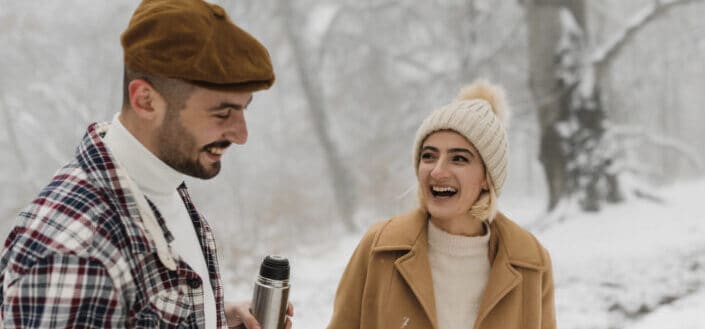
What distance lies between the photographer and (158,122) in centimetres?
121

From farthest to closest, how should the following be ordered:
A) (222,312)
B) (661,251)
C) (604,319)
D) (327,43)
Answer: (327,43) < (661,251) < (604,319) < (222,312)

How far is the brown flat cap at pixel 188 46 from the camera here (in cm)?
114

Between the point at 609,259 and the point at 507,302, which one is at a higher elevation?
the point at 507,302

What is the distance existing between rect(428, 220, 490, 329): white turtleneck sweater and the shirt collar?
1.05 metres

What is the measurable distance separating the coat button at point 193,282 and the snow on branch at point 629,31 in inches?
249

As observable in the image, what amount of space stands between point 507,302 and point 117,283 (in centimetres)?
131

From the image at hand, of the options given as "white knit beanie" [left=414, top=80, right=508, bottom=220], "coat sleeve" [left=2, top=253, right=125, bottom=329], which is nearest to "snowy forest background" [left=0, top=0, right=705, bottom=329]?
"white knit beanie" [left=414, top=80, right=508, bottom=220]

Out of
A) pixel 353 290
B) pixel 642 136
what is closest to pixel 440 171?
pixel 353 290

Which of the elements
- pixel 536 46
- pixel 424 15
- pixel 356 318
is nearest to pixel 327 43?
pixel 424 15

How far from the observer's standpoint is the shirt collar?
1.22 metres

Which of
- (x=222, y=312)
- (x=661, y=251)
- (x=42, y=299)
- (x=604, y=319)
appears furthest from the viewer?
(x=661, y=251)

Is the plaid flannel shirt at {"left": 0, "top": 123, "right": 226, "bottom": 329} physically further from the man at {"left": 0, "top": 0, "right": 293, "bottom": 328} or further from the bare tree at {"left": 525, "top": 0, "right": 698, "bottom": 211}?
the bare tree at {"left": 525, "top": 0, "right": 698, "bottom": 211}

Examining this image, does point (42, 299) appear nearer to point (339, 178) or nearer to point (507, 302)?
point (507, 302)

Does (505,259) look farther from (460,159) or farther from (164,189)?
(164,189)
